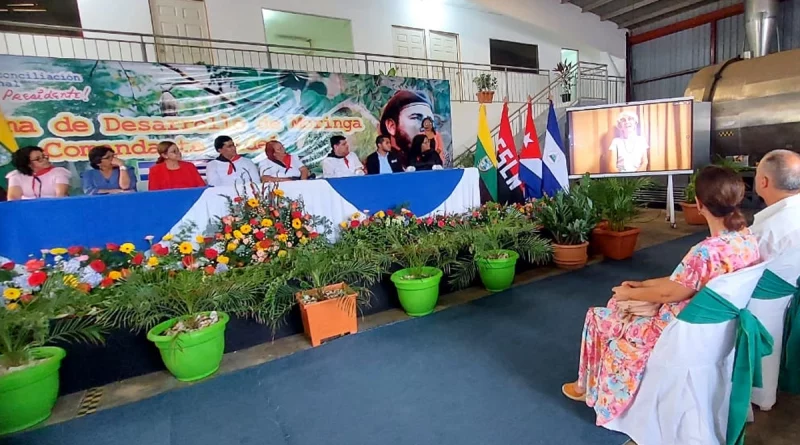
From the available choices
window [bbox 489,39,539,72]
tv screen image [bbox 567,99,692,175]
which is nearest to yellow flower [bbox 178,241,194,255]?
tv screen image [bbox 567,99,692,175]

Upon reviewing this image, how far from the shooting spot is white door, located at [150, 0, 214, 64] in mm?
5477

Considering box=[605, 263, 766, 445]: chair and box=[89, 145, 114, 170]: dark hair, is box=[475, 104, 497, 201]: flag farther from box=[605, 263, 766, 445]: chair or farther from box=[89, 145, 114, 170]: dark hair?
box=[89, 145, 114, 170]: dark hair

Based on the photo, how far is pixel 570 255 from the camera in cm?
359

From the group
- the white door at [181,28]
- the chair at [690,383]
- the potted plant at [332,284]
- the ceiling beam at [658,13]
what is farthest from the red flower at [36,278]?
the ceiling beam at [658,13]

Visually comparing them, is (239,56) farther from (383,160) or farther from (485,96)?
(485,96)

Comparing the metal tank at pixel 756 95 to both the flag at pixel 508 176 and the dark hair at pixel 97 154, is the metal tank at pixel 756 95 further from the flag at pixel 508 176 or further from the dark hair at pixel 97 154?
the dark hair at pixel 97 154

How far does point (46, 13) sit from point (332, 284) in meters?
5.53

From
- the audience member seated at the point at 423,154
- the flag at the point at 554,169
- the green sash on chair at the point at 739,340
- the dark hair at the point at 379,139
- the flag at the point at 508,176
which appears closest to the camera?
the green sash on chair at the point at 739,340

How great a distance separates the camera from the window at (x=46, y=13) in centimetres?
491

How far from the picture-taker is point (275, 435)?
5.45 ft

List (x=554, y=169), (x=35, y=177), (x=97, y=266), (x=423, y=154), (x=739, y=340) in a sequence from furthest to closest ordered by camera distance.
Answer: (x=423, y=154)
(x=554, y=169)
(x=35, y=177)
(x=97, y=266)
(x=739, y=340)

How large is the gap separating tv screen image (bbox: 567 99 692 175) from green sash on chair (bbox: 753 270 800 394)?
389 centimetres

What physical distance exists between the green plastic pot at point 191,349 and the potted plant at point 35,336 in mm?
323

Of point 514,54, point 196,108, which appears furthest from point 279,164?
point 514,54
